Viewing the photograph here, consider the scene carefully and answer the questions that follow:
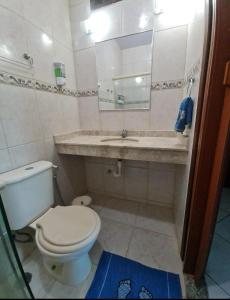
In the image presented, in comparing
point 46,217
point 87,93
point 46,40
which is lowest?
point 46,217

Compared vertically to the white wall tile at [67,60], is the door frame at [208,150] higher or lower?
lower

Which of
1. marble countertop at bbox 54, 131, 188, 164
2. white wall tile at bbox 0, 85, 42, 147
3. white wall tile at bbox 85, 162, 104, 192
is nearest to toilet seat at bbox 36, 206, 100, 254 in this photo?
marble countertop at bbox 54, 131, 188, 164

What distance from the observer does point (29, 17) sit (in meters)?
1.17

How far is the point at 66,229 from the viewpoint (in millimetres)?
912

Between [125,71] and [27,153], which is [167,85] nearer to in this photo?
[125,71]

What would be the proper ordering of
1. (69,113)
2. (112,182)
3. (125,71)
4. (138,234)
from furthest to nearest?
(112,182)
(69,113)
(125,71)
(138,234)

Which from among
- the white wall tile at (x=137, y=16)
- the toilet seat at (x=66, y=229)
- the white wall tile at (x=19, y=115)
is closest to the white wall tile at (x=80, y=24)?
the white wall tile at (x=137, y=16)

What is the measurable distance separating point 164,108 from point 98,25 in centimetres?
116

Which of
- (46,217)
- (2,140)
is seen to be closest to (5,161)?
(2,140)

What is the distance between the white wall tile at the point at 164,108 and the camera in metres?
1.44

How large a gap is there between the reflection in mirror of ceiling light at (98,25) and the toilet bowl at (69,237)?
1.78 m

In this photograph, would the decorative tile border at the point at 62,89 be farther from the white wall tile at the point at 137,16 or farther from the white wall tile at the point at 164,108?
the white wall tile at the point at 137,16

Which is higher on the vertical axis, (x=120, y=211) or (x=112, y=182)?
(x=112, y=182)

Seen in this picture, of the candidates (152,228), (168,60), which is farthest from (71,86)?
(152,228)
